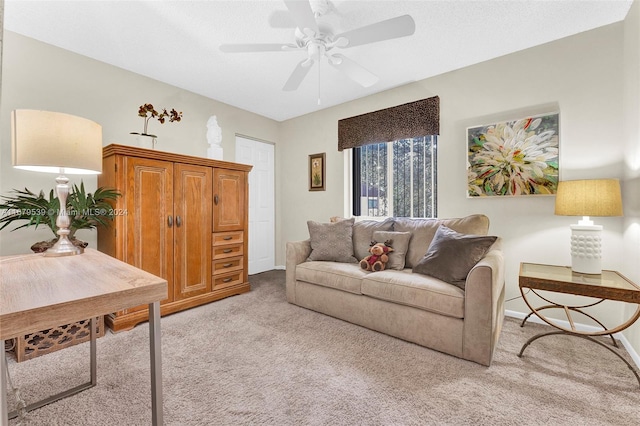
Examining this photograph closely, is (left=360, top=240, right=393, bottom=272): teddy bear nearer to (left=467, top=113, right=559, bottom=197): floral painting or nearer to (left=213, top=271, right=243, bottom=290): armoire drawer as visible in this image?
(left=467, top=113, right=559, bottom=197): floral painting

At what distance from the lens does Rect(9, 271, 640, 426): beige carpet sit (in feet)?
4.87

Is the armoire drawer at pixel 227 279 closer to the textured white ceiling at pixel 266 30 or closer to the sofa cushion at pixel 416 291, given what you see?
the sofa cushion at pixel 416 291

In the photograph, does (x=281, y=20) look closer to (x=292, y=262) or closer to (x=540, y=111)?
(x=292, y=262)

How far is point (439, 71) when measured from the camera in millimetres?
3109

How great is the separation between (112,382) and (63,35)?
2767 mm

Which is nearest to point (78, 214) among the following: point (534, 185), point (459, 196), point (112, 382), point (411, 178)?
point (112, 382)

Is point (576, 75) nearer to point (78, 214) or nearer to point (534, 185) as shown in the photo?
point (534, 185)

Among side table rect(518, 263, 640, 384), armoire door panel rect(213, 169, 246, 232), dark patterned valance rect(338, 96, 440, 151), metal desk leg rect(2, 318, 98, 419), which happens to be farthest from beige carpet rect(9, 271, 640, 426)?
dark patterned valance rect(338, 96, 440, 151)

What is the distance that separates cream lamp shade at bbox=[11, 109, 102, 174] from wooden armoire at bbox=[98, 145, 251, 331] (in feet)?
3.23

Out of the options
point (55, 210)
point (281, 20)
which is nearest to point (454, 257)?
point (281, 20)

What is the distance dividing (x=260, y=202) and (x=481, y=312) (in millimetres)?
3426

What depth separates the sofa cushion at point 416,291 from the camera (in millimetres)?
2020

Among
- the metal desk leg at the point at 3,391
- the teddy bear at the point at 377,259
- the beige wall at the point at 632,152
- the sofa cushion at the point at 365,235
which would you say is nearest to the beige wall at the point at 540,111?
the beige wall at the point at 632,152

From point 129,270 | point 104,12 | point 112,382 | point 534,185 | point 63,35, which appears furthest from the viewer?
point 534,185
